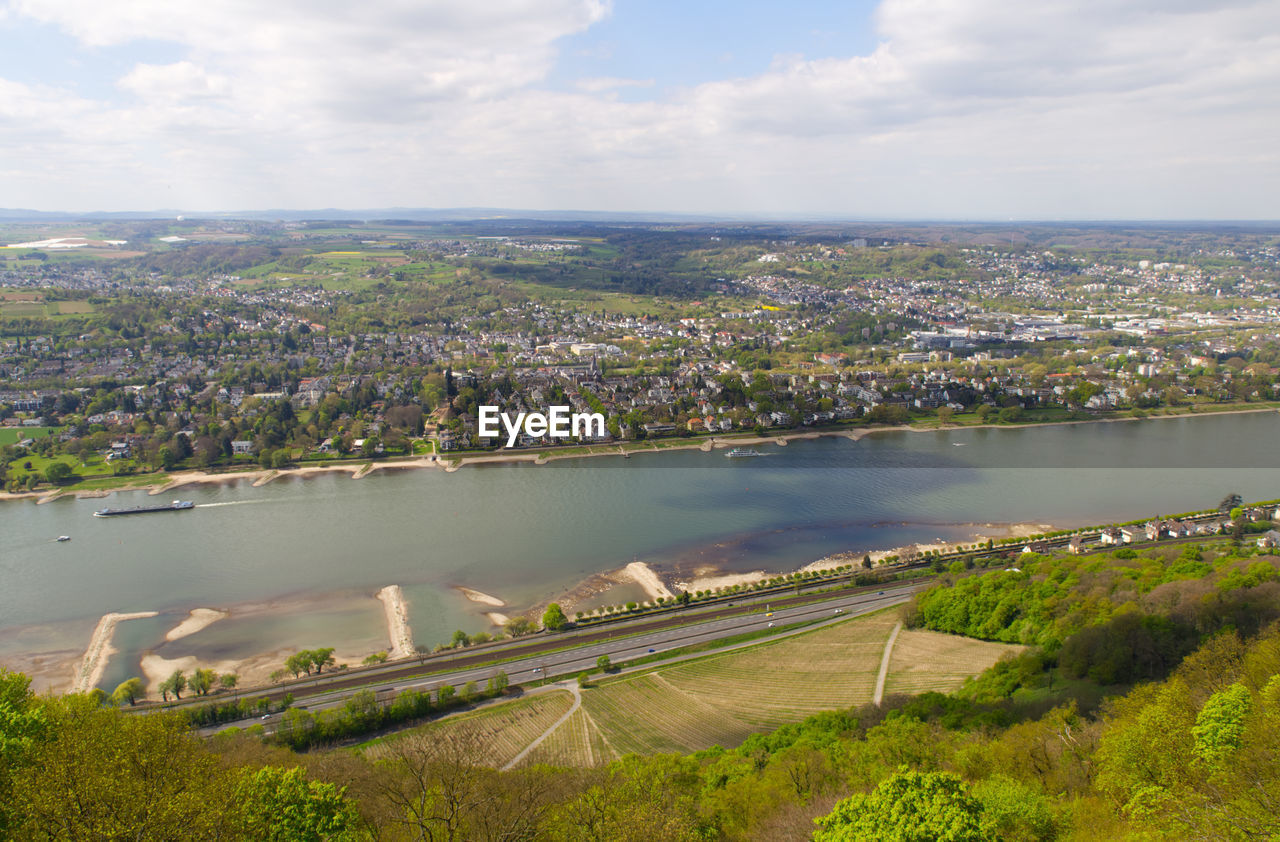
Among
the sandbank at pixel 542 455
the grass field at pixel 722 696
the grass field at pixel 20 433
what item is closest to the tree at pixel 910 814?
the grass field at pixel 722 696

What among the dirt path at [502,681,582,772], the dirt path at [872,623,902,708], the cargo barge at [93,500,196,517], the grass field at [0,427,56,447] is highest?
the grass field at [0,427,56,447]

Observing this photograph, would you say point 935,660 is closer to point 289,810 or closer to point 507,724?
point 507,724

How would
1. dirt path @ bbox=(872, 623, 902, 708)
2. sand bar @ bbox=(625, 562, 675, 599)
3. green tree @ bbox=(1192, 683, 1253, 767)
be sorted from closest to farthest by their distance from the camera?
1. green tree @ bbox=(1192, 683, 1253, 767)
2. dirt path @ bbox=(872, 623, 902, 708)
3. sand bar @ bbox=(625, 562, 675, 599)

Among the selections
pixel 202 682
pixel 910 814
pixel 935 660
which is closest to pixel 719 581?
pixel 935 660

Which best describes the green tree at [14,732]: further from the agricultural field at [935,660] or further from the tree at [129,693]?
the agricultural field at [935,660]

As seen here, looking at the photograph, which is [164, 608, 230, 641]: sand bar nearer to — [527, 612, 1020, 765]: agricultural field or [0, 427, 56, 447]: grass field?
[527, 612, 1020, 765]: agricultural field

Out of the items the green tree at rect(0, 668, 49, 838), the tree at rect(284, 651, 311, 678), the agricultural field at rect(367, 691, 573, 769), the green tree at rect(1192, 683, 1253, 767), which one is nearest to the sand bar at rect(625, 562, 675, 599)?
the agricultural field at rect(367, 691, 573, 769)

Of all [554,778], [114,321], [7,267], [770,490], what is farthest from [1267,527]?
[7,267]
